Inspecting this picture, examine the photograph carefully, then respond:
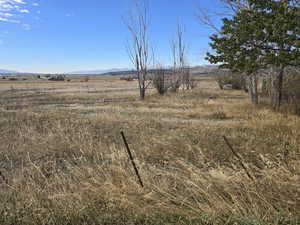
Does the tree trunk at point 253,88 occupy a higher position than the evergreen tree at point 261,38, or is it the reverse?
the evergreen tree at point 261,38

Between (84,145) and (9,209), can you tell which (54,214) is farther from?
(84,145)

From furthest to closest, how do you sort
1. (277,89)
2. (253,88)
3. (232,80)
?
(232,80)
(253,88)
(277,89)

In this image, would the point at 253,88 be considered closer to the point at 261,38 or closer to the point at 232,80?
the point at 261,38

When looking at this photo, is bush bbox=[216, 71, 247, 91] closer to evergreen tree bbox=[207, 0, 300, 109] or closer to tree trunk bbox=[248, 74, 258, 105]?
tree trunk bbox=[248, 74, 258, 105]

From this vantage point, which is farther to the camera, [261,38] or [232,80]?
[232,80]

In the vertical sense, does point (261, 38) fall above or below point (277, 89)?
above

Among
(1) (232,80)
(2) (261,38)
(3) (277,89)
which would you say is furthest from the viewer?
(1) (232,80)

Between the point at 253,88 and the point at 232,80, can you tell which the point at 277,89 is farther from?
the point at 232,80

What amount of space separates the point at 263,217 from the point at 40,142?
5321 mm

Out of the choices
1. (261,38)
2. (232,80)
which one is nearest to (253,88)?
(261,38)

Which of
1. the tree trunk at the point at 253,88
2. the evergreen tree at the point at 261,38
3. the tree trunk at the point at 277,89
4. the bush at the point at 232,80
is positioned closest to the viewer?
the evergreen tree at the point at 261,38

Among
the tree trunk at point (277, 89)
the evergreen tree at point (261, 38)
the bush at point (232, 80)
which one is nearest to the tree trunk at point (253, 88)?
the tree trunk at point (277, 89)

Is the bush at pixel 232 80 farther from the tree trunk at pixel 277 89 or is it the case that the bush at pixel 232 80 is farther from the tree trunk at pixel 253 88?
the tree trunk at pixel 277 89

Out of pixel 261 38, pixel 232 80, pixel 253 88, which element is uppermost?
pixel 261 38
